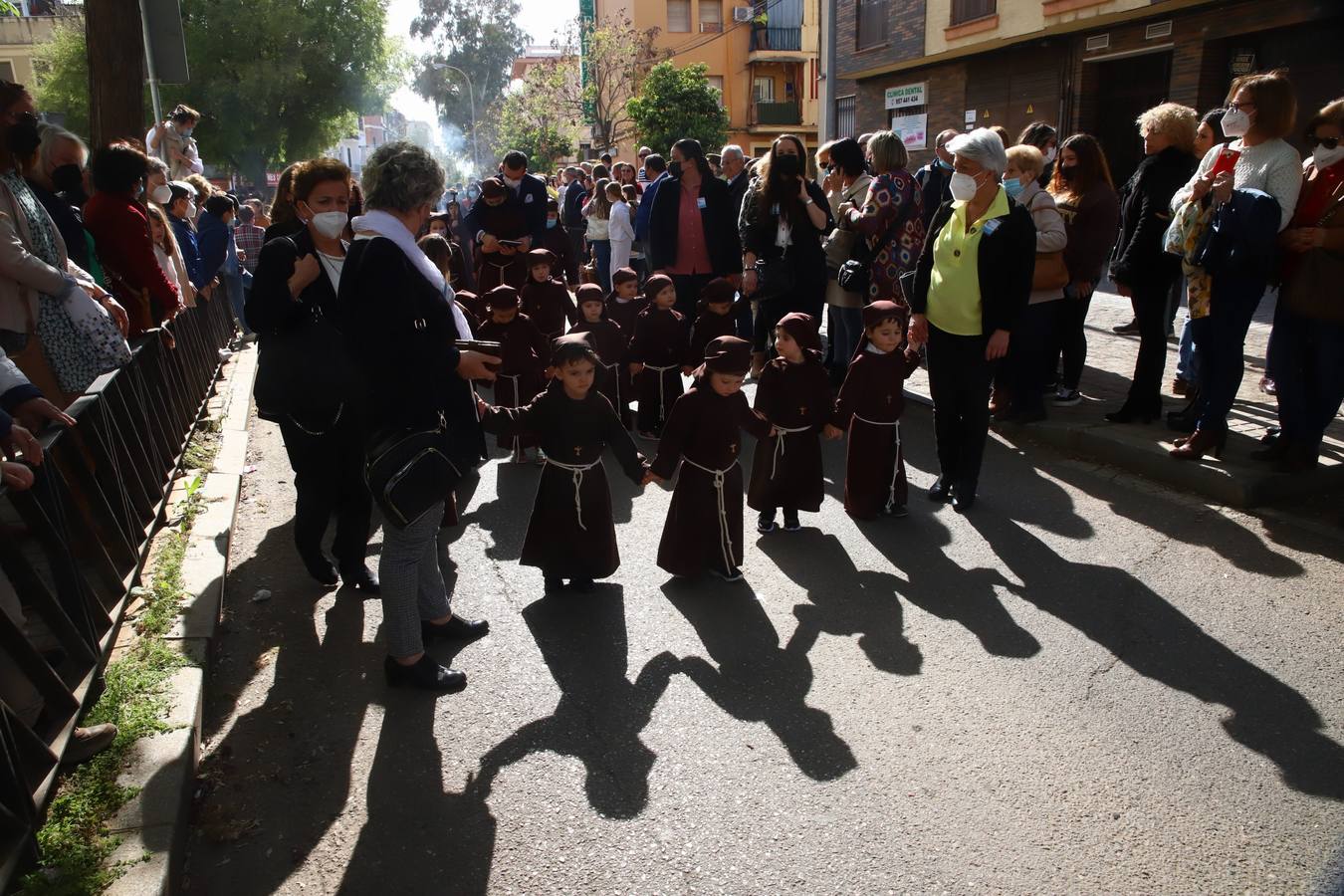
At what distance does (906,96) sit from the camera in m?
22.5

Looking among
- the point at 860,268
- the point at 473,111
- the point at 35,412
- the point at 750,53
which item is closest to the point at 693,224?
the point at 860,268

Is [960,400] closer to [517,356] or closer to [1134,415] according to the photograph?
[1134,415]

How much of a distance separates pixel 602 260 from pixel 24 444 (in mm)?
11757

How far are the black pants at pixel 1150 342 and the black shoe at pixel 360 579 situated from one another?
4.99 m

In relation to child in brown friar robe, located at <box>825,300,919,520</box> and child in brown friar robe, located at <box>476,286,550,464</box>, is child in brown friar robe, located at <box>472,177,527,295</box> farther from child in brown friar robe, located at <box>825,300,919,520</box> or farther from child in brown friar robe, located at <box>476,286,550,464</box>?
child in brown friar robe, located at <box>825,300,919,520</box>

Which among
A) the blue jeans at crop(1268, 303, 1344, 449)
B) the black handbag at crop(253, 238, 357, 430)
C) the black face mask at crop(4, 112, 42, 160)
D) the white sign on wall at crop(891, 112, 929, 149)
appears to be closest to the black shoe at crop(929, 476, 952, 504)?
the blue jeans at crop(1268, 303, 1344, 449)

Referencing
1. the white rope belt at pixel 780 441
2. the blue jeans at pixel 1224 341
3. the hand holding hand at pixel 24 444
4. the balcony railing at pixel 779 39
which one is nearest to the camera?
the hand holding hand at pixel 24 444

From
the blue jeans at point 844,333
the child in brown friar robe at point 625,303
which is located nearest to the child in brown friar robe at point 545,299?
the child in brown friar robe at point 625,303

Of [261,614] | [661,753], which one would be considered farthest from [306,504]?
[661,753]

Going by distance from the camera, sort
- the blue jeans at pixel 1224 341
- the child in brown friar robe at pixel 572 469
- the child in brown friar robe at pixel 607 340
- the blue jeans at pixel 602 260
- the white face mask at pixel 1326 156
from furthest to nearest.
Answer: the blue jeans at pixel 602 260
the child in brown friar robe at pixel 607 340
the blue jeans at pixel 1224 341
the white face mask at pixel 1326 156
the child in brown friar robe at pixel 572 469

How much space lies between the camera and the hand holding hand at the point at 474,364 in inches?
136

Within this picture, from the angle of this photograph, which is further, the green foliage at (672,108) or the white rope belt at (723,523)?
the green foliage at (672,108)

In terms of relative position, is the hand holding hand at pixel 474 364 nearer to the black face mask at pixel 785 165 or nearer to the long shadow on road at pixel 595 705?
the long shadow on road at pixel 595 705

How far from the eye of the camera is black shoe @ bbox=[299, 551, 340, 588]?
4.83 m
